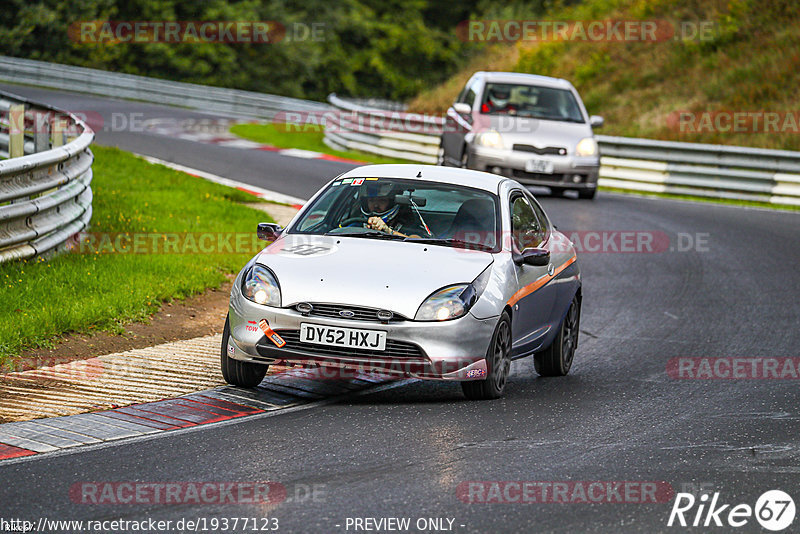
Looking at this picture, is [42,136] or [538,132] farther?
[538,132]

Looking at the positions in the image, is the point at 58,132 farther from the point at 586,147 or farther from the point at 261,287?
the point at 586,147

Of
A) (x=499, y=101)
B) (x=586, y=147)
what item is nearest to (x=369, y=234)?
(x=586, y=147)

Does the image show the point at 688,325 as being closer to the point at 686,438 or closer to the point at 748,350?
the point at 748,350

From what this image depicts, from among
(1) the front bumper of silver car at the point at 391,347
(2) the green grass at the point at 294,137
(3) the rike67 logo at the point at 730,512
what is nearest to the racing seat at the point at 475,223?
(1) the front bumper of silver car at the point at 391,347

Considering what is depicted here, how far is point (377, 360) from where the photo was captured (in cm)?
738

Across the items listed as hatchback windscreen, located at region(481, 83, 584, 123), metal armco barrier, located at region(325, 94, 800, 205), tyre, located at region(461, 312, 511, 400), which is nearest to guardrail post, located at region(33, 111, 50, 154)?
tyre, located at region(461, 312, 511, 400)

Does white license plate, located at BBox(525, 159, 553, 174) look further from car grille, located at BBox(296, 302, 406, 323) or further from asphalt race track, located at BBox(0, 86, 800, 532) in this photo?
car grille, located at BBox(296, 302, 406, 323)

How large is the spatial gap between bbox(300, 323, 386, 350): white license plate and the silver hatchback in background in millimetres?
11975

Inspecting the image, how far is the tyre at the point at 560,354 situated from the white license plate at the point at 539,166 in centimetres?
976

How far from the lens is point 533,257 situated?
8.42 metres

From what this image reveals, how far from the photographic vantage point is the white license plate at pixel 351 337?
735cm

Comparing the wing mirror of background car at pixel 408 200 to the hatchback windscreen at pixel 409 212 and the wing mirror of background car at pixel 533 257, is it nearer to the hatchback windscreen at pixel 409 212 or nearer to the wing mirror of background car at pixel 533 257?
the hatchback windscreen at pixel 409 212

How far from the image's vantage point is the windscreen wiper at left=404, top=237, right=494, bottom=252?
27.2ft

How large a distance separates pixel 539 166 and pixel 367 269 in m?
11.9
